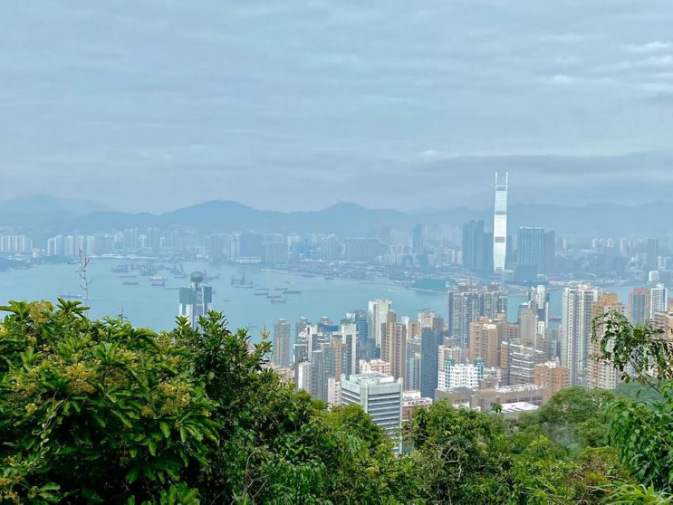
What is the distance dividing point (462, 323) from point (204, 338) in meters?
25.3

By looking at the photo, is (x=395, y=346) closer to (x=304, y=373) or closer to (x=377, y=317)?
(x=377, y=317)

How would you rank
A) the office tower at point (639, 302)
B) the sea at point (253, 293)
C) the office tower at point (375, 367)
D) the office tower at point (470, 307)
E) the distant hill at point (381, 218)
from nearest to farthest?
the sea at point (253, 293) → the office tower at point (375, 367) → the office tower at point (639, 302) → the office tower at point (470, 307) → the distant hill at point (381, 218)

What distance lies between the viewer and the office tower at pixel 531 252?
3766 cm

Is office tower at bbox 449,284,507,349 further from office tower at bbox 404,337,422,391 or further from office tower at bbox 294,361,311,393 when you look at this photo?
office tower at bbox 294,361,311,393

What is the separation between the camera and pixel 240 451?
1.87m

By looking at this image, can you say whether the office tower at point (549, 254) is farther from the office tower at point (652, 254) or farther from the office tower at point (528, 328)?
the office tower at point (528, 328)

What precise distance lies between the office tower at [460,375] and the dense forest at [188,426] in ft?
55.3

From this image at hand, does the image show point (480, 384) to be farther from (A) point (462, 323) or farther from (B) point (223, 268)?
(B) point (223, 268)

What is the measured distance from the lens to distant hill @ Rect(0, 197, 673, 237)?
36022 mm

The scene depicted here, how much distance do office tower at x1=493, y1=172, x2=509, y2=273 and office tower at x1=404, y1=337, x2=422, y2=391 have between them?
1694 cm

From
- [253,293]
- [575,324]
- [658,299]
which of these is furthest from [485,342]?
[253,293]

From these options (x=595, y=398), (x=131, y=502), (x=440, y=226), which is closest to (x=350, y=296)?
(x=440, y=226)

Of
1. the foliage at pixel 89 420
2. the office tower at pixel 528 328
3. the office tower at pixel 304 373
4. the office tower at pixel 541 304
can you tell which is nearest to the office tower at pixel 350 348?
the office tower at pixel 304 373

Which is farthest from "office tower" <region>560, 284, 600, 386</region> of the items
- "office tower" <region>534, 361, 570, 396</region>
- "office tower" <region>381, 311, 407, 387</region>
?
"office tower" <region>381, 311, 407, 387</region>
